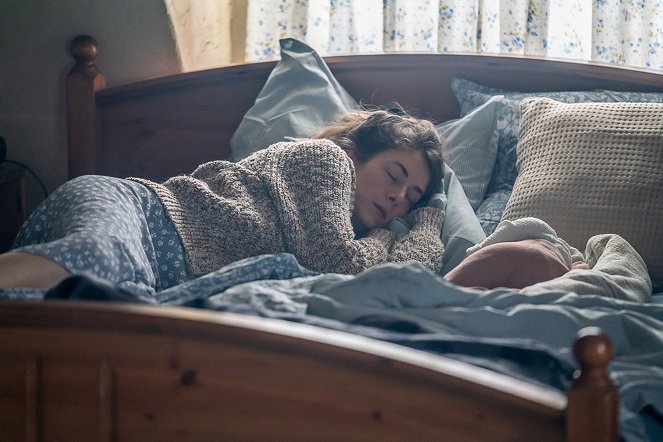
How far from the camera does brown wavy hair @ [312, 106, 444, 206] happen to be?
7.04 ft

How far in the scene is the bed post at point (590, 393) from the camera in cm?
84

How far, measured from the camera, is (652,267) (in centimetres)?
189

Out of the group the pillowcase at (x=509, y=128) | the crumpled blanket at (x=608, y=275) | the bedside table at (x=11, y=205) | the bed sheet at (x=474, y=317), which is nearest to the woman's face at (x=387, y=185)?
the pillowcase at (x=509, y=128)

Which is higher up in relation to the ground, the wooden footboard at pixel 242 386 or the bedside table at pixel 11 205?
the wooden footboard at pixel 242 386

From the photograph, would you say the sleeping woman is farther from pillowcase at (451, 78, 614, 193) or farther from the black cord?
the black cord

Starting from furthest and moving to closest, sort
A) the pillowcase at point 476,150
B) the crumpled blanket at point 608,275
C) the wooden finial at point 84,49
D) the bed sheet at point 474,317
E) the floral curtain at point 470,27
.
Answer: the floral curtain at point 470,27 → the wooden finial at point 84,49 → the pillowcase at point 476,150 → the crumpled blanket at point 608,275 → the bed sheet at point 474,317

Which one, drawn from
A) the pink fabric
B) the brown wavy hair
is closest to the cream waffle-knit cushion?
the brown wavy hair

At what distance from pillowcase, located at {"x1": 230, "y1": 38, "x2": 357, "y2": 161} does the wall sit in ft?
1.18

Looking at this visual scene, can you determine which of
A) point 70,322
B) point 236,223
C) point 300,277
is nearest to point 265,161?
point 236,223

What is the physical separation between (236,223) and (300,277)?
13.8 inches

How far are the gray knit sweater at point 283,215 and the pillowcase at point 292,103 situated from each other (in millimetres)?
420

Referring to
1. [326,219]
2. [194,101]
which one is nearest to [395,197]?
[326,219]

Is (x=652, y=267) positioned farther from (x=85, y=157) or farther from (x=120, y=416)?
(x=85, y=157)

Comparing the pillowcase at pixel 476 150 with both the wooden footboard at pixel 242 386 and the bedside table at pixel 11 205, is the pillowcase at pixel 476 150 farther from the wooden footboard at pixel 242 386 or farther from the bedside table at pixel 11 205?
the wooden footboard at pixel 242 386
